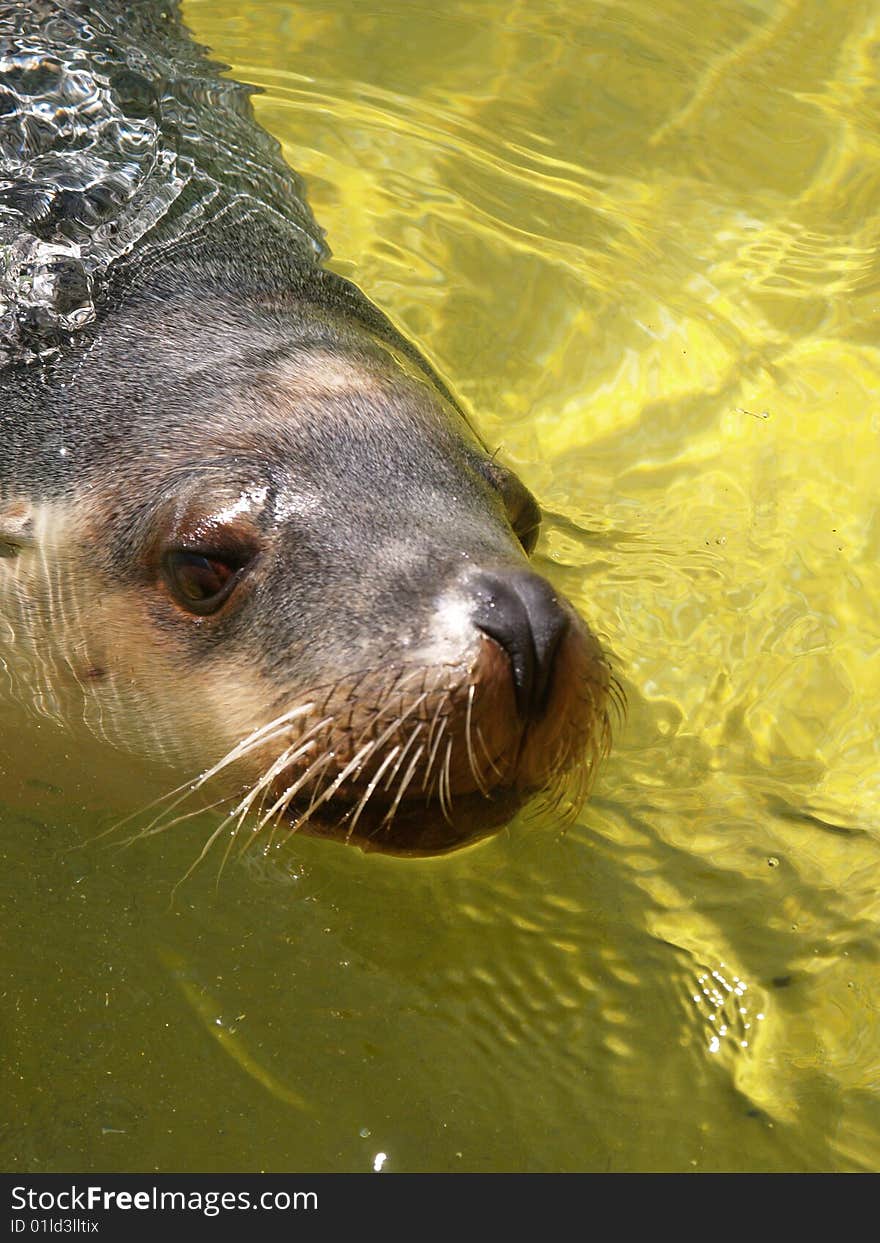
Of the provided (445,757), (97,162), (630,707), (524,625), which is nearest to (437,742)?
(445,757)

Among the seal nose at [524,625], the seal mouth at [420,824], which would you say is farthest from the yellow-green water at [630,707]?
the seal nose at [524,625]

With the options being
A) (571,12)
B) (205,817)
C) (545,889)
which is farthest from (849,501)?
(571,12)

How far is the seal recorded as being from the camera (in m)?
2.37

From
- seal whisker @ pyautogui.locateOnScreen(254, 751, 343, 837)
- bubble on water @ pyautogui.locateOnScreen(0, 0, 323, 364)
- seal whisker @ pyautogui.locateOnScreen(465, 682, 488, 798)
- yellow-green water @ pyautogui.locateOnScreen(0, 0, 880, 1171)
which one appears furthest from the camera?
bubble on water @ pyautogui.locateOnScreen(0, 0, 323, 364)

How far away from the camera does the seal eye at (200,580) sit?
103 inches

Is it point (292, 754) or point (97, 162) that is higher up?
point (97, 162)

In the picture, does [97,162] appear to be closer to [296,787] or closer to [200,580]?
[200,580]

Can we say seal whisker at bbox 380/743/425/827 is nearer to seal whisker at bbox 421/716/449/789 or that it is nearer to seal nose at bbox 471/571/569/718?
seal whisker at bbox 421/716/449/789

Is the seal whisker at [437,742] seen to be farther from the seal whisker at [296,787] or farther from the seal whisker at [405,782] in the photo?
the seal whisker at [296,787]

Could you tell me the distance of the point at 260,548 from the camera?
102 inches

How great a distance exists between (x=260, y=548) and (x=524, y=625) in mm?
544

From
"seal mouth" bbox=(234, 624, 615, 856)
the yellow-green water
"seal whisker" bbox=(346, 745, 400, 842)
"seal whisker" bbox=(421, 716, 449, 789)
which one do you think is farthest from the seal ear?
"seal whisker" bbox=(421, 716, 449, 789)

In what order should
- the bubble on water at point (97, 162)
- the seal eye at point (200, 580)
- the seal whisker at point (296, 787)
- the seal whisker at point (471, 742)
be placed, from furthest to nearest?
1. the bubble on water at point (97, 162)
2. the seal eye at point (200, 580)
3. the seal whisker at point (296, 787)
4. the seal whisker at point (471, 742)

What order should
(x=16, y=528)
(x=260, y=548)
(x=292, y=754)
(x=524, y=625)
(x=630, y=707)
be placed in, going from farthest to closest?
(x=630, y=707) < (x=16, y=528) < (x=260, y=548) < (x=292, y=754) < (x=524, y=625)
